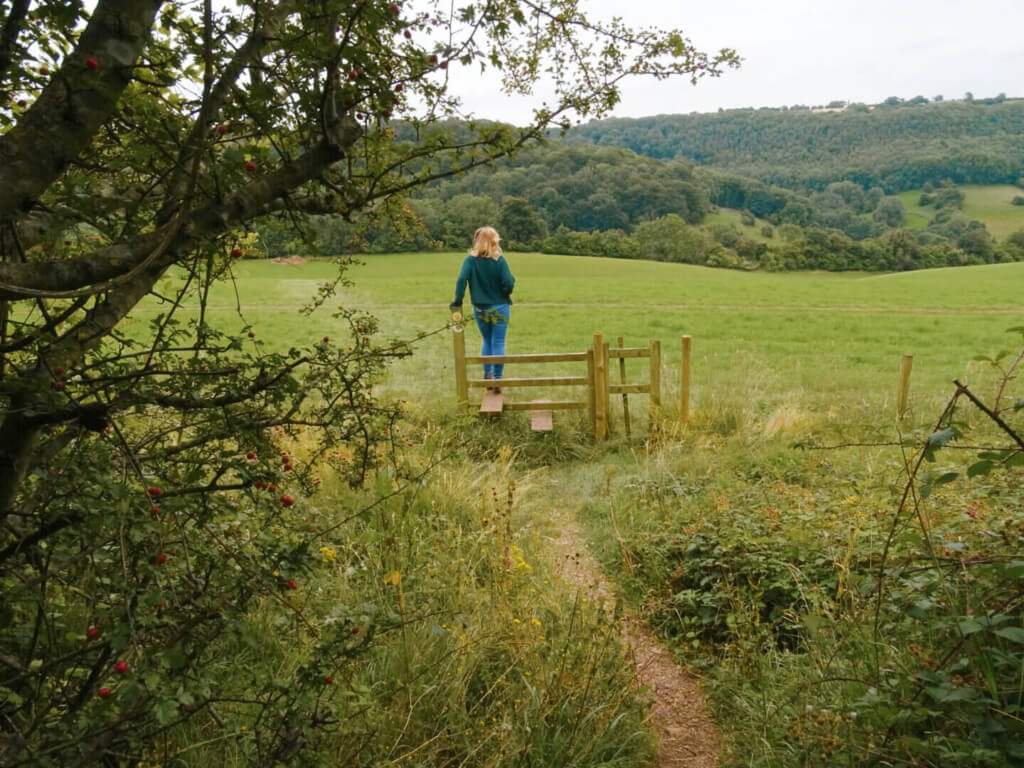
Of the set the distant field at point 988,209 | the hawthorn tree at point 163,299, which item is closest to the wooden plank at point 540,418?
the hawthorn tree at point 163,299

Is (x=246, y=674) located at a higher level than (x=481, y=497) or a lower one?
higher

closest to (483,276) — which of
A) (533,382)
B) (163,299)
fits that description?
(533,382)

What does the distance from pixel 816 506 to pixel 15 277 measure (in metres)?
5.00

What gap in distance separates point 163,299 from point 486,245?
6386mm

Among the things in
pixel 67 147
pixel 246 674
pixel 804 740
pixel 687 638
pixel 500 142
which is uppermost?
pixel 500 142

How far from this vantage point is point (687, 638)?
3.98 metres

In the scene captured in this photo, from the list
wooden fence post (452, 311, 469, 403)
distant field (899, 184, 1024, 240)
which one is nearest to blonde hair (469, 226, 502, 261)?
wooden fence post (452, 311, 469, 403)

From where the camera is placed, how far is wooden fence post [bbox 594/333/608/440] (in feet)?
25.7

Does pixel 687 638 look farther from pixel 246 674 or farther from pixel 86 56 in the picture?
pixel 86 56

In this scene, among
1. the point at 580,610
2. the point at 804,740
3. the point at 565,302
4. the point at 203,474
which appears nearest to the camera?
the point at 203,474

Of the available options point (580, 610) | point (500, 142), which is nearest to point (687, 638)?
point (580, 610)

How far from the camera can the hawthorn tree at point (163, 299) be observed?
139cm

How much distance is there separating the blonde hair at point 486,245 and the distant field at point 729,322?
4.87 ft

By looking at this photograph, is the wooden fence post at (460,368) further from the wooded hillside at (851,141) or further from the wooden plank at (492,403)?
the wooded hillside at (851,141)
